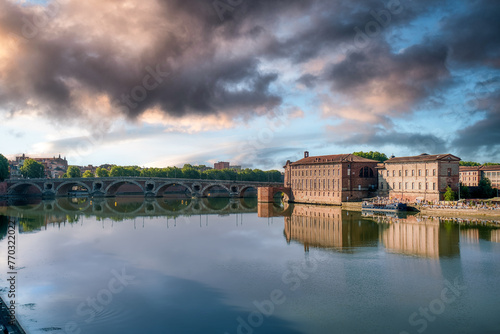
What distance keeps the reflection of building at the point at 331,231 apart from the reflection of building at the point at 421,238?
1508 millimetres

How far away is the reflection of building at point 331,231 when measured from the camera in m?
34.2

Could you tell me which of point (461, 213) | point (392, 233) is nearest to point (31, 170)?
point (392, 233)

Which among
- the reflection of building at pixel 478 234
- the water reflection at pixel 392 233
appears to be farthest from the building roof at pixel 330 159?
the reflection of building at pixel 478 234

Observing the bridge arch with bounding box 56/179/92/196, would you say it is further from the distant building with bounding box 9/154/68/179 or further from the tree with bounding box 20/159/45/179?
the distant building with bounding box 9/154/68/179

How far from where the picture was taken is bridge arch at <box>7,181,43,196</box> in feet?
325

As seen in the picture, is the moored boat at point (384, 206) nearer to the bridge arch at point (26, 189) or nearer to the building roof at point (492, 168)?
the building roof at point (492, 168)

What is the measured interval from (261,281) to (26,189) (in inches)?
4098

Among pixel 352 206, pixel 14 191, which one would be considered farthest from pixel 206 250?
pixel 14 191

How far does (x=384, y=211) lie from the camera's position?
189 ft

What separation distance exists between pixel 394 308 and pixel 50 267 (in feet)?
68.3

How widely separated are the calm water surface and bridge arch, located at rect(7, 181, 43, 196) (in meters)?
67.9

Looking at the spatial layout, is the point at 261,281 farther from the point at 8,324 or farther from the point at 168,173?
the point at 168,173

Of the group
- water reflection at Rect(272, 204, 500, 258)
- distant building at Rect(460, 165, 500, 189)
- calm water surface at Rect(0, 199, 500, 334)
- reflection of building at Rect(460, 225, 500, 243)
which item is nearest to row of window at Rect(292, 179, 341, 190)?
water reflection at Rect(272, 204, 500, 258)

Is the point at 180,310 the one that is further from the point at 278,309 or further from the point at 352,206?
the point at 352,206
